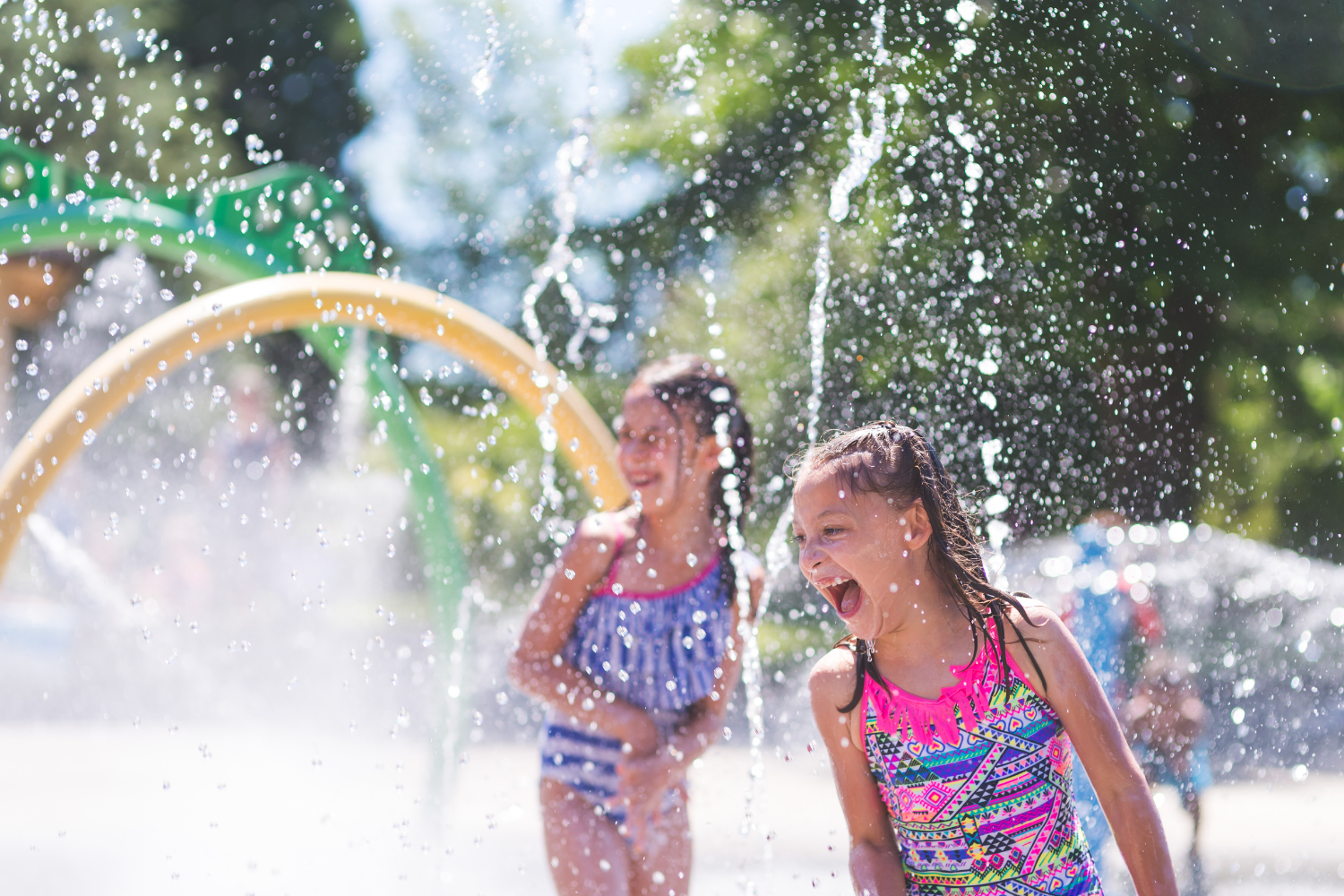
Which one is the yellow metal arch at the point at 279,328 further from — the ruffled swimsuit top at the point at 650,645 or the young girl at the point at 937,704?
the young girl at the point at 937,704

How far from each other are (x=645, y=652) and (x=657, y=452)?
Answer: 1.57ft

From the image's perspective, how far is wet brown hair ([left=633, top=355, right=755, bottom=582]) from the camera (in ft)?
9.54

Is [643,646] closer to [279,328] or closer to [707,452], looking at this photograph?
[707,452]

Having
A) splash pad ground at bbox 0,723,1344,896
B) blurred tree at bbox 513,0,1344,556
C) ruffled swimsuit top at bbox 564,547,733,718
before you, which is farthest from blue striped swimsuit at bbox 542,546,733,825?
blurred tree at bbox 513,0,1344,556

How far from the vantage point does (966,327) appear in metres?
8.31

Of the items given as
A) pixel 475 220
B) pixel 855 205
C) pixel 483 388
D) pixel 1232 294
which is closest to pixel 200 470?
pixel 483 388

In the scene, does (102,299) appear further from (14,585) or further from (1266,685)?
(1266,685)

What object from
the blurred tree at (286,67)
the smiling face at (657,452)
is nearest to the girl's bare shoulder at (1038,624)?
the smiling face at (657,452)

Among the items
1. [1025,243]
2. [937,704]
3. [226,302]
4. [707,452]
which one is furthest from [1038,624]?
[1025,243]

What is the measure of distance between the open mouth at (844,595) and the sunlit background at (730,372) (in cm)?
179

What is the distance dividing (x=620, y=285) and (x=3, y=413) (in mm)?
6655

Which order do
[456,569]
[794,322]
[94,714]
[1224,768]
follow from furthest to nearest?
[794,322]
[94,714]
[1224,768]
[456,569]

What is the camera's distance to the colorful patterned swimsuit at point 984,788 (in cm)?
182

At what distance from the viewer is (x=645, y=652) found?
2824 mm
